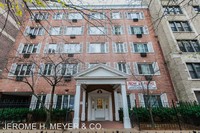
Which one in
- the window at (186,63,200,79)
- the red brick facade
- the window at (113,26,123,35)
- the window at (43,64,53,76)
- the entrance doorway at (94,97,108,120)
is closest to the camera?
the entrance doorway at (94,97,108,120)

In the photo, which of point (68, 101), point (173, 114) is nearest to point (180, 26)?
point (173, 114)

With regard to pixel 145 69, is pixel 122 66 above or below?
above

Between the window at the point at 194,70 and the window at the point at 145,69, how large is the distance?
3869mm

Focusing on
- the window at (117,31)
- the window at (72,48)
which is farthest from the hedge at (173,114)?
the window at (117,31)

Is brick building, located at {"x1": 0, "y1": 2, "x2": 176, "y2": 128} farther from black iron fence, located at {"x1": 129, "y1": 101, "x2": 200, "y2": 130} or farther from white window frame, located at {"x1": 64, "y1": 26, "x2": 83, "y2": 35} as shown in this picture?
black iron fence, located at {"x1": 129, "y1": 101, "x2": 200, "y2": 130}

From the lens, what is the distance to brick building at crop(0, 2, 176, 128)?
11.0 m

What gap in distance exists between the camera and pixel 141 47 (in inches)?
595

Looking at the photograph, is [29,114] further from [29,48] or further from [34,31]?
[34,31]

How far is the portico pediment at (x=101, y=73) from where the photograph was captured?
9.70 metres

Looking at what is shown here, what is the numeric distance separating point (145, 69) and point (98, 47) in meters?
6.68

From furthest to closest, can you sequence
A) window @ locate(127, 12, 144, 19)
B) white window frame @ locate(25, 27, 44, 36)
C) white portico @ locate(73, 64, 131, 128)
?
window @ locate(127, 12, 144, 19), white window frame @ locate(25, 27, 44, 36), white portico @ locate(73, 64, 131, 128)

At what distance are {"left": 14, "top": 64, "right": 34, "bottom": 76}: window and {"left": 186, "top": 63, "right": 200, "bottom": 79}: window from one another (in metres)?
18.4

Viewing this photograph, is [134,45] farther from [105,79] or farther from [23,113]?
[23,113]

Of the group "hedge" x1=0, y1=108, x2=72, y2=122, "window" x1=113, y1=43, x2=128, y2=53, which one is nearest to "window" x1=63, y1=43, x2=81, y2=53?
"window" x1=113, y1=43, x2=128, y2=53
